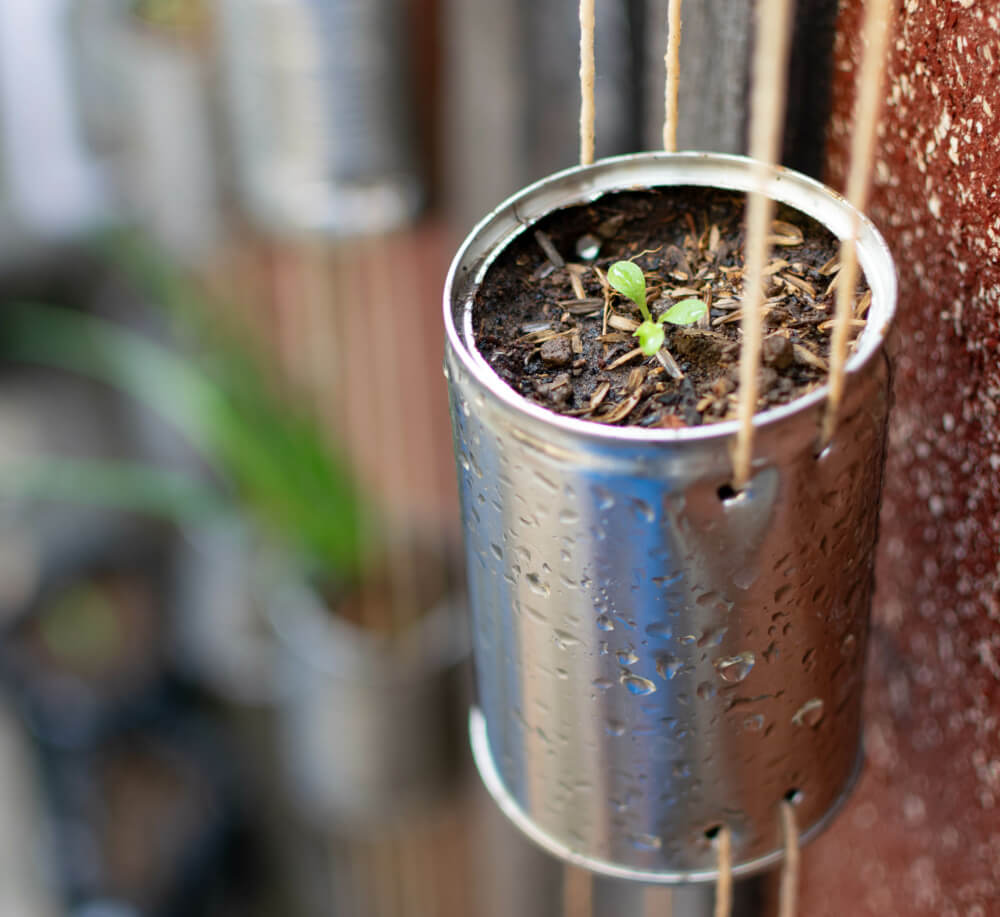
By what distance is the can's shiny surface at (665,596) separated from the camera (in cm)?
33

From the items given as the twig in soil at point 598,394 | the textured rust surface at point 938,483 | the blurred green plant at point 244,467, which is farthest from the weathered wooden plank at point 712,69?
the blurred green plant at point 244,467

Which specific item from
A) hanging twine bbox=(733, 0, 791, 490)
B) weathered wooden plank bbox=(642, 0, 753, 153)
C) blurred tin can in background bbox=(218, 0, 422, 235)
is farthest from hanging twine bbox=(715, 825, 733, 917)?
blurred tin can in background bbox=(218, 0, 422, 235)

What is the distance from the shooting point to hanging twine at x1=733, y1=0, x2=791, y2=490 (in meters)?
0.29

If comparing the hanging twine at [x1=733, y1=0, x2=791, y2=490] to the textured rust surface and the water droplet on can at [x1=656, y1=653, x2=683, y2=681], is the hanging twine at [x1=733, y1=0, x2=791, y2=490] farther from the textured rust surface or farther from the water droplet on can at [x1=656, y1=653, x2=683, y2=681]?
the textured rust surface

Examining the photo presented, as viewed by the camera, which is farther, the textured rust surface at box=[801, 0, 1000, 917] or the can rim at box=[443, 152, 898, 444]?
the textured rust surface at box=[801, 0, 1000, 917]

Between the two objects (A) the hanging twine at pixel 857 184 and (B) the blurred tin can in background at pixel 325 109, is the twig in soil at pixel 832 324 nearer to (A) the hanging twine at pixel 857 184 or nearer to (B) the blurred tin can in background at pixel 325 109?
(A) the hanging twine at pixel 857 184

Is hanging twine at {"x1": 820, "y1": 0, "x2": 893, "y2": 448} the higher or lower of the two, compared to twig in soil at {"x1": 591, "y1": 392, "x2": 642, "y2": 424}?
higher

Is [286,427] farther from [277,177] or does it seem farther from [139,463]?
[139,463]

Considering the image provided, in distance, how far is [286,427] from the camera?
1.18 metres

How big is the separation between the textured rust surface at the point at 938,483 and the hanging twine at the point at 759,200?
0.18 m

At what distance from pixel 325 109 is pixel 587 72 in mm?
576

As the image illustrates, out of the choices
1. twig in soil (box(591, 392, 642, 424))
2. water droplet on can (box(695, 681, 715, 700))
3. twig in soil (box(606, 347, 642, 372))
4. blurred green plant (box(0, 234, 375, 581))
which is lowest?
blurred green plant (box(0, 234, 375, 581))

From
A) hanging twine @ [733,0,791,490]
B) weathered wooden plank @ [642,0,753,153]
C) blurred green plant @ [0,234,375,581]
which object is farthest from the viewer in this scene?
blurred green plant @ [0,234,375,581]

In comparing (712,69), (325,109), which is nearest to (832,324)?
(712,69)
